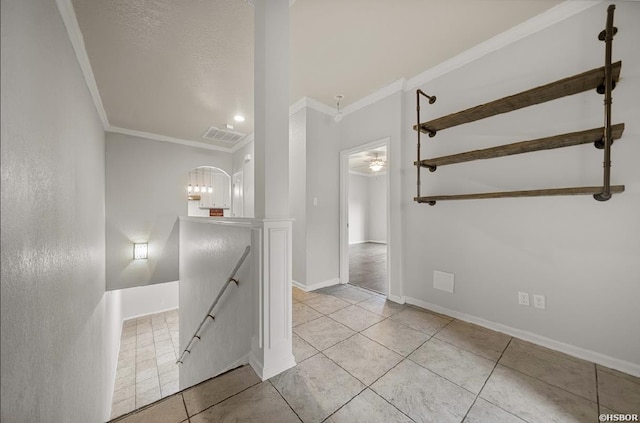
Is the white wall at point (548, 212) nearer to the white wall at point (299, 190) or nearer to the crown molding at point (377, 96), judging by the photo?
the crown molding at point (377, 96)

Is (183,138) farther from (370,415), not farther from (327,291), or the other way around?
(370,415)

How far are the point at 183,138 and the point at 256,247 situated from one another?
15.3 ft

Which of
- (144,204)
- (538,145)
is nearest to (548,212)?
(538,145)

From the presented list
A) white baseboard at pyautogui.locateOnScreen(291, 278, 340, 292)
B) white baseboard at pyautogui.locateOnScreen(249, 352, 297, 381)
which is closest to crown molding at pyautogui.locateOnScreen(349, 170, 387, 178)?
white baseboard at pyautogui.locateOnScreen(291, 278, 340, 292)

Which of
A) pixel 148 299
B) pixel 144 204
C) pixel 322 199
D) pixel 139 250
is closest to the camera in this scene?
pixel 322 199

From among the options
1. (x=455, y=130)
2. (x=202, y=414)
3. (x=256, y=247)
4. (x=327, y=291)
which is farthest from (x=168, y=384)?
(x=455, y=130)

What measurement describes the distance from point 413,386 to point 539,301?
1.35m

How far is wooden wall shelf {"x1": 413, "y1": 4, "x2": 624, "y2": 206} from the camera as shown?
151 cm

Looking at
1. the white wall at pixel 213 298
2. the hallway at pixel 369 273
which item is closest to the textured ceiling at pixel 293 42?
the white wall at pixel 213 298

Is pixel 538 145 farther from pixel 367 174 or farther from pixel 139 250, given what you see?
pixel 367 174

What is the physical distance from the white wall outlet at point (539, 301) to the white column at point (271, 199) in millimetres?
2054

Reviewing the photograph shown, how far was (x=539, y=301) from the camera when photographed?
1.94 m

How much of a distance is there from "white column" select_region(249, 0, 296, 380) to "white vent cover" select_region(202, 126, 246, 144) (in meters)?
3.28

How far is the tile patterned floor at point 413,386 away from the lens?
1302 millimetres
